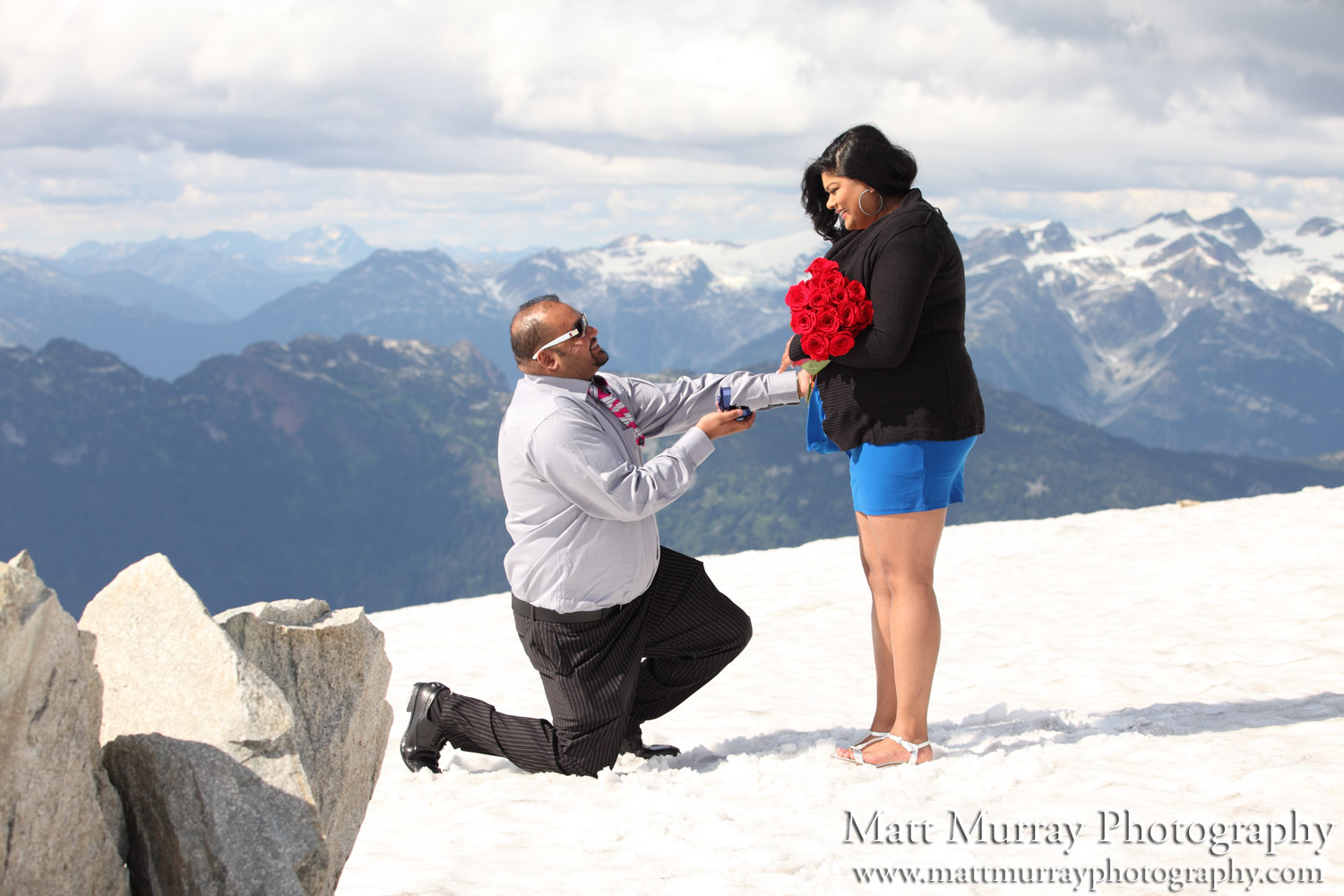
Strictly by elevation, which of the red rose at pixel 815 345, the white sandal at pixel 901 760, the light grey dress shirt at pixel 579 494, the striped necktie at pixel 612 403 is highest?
the red rose at pixel 815 345

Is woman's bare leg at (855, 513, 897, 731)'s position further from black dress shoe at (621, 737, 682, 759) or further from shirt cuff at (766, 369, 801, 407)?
black dress shoe at (621, 737, 682, 759)

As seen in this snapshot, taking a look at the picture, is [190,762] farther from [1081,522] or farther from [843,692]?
[1081,522]

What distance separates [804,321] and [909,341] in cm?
53

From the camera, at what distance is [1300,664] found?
757cm

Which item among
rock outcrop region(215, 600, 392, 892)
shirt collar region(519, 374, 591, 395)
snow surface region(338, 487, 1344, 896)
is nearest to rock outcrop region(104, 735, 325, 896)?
snow surface region(338, 487, 1344, 896)

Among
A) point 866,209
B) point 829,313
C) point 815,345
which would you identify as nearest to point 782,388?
point 815,345

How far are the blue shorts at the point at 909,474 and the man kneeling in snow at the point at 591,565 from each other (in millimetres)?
694

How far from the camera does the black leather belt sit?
5.14 metres

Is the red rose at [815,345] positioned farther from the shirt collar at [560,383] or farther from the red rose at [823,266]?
the shirt collar at [560,383]

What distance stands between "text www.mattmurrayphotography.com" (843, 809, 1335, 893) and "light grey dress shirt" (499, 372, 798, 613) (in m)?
1.63

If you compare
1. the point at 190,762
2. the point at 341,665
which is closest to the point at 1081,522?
the point at 341,665

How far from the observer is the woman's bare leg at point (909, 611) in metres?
5.07

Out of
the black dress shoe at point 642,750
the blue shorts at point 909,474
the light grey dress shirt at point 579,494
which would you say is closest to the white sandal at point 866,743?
the black dress shoe at point 642,750

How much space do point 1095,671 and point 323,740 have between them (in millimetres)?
5850
